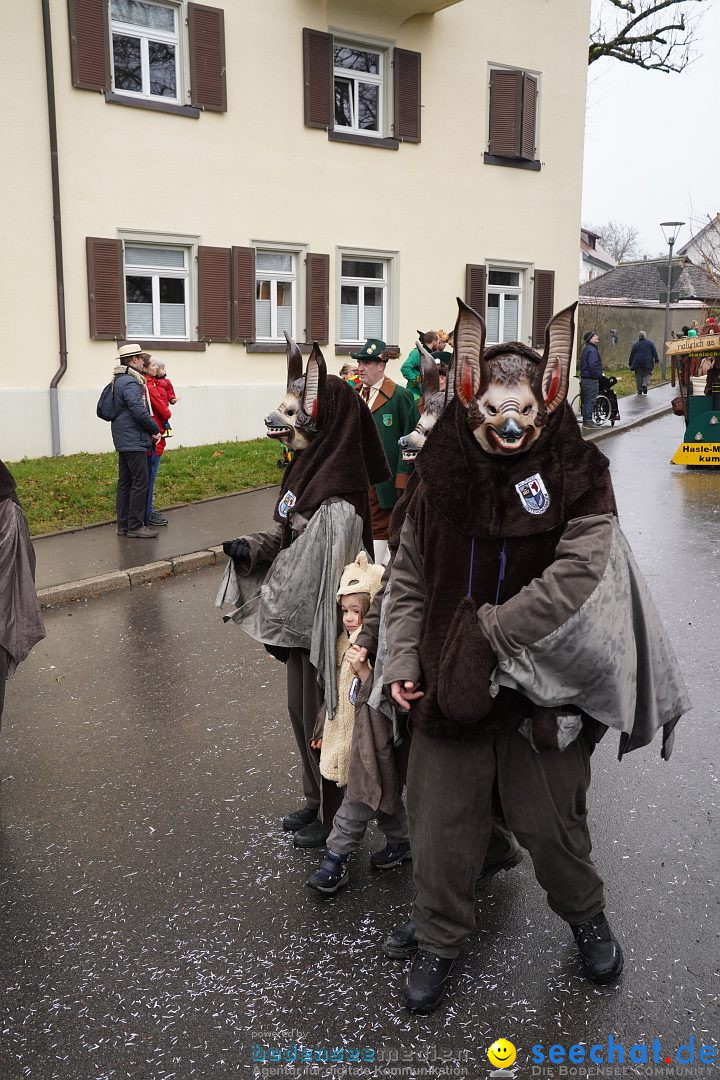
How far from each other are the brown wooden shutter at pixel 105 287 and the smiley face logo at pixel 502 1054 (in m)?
14.1

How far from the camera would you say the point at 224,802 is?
15.1 ft

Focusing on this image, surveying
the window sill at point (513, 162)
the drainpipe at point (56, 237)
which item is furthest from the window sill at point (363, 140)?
the drainpipe at point (56, 237)

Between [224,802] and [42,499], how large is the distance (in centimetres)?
823

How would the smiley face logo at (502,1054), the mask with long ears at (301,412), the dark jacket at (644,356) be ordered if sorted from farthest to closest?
the dark jacket at (644,356), the mask with long ears at (301,412), the smiley face logo at (502,1054)

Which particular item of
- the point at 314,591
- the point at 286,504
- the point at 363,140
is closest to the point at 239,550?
the point at 286,504

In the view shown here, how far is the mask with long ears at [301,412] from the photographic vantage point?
4.06 metres

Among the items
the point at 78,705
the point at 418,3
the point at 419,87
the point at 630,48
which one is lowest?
the point at 78,705

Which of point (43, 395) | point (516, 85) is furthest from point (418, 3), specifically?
point (43, 395)

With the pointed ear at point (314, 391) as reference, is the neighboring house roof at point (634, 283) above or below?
above

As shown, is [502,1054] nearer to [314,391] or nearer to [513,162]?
[314,391]

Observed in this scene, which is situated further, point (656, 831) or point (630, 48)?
point (630, 48)

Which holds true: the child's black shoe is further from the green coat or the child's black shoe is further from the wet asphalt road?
the green coat

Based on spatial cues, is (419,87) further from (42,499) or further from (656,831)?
(656,831)

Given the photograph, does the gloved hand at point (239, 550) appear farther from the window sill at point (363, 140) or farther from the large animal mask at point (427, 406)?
the window sill at point (363, 140)
